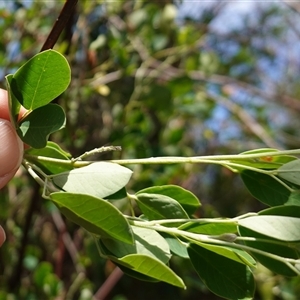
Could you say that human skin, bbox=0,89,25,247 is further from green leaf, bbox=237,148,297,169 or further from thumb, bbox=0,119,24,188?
green leaf, bbox=237,148,297,169

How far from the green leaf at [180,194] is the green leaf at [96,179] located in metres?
0.06

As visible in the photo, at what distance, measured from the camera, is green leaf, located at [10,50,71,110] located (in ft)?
1.17

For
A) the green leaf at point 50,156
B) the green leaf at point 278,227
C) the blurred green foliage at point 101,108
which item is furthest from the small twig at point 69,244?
the green leaf at point 278,227

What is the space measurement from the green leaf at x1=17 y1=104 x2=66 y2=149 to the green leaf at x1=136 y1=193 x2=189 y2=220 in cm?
9

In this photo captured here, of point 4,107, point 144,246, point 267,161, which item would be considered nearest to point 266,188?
point 267,161

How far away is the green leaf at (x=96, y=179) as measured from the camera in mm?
350

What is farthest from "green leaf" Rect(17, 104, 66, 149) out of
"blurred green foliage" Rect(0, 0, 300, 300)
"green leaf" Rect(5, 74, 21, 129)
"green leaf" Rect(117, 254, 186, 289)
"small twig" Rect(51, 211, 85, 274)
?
"small twig" Rect(51, 211, 85, 274)

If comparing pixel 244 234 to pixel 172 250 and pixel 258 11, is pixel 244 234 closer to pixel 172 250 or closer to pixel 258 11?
pixel 172 250

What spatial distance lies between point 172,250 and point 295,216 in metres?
0.10

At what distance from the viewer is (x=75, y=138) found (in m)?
1.00

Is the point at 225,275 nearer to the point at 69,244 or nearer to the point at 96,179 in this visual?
the point at 96,179

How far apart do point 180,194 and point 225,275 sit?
84mm

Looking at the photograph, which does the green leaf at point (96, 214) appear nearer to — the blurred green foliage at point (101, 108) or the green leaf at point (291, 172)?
the green leaf at point (291, 172)

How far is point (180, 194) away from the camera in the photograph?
1.38 feet
